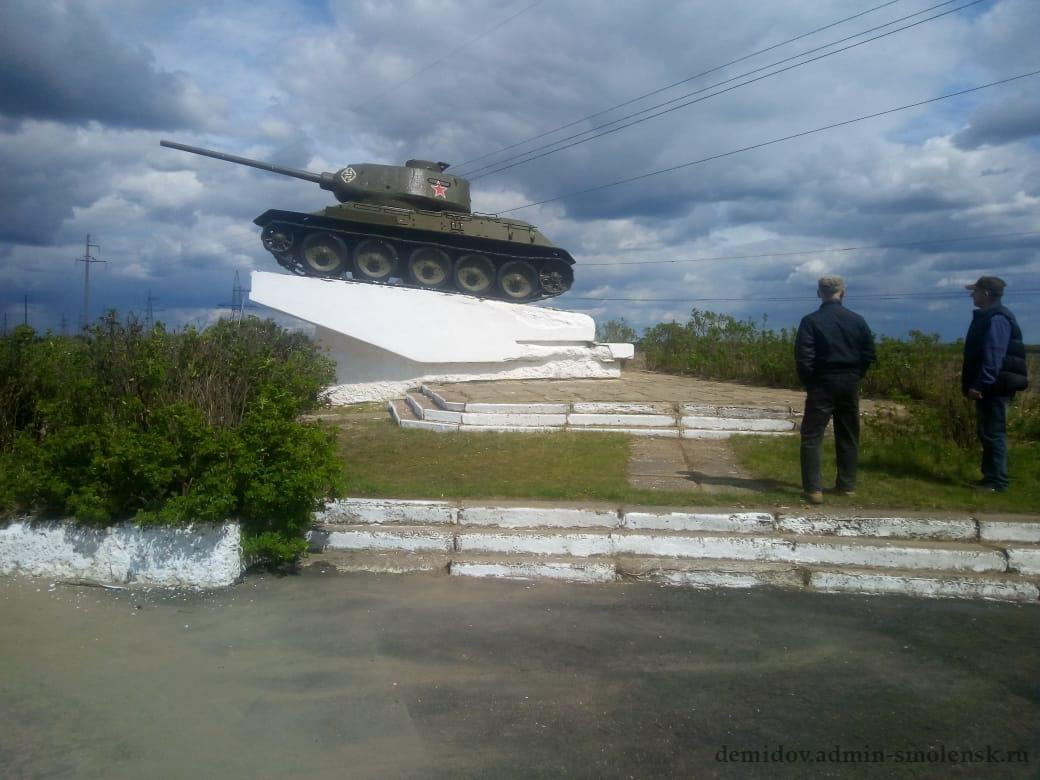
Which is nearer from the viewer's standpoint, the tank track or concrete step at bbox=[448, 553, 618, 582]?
concrete step at bbox=[448, 553, 618, 582]

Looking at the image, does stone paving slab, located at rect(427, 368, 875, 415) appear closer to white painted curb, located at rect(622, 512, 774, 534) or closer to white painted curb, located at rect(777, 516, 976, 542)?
white painted curb, located at rect(777, 516, 976, 542)

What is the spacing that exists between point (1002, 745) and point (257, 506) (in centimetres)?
394

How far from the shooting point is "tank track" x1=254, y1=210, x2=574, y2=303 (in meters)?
15.4

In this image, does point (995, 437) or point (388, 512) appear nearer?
point (388, 512)

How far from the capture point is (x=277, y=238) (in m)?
15.4

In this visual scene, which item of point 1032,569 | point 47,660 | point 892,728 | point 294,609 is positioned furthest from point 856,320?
point 47,660

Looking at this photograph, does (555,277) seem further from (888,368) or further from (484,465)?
(484,465)

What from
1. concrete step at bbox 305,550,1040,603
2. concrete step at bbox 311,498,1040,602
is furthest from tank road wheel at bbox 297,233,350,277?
concrete step at bbox 305,550,1040,603

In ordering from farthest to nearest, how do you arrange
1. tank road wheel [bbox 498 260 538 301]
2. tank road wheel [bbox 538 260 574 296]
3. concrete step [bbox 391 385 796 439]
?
tank road wheel [bbox 538 260 574 296], tank road wheel [bbox 498 260 538 301], concrete step [bbox 391 385 796 439]

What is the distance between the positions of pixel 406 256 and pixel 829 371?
11274mm

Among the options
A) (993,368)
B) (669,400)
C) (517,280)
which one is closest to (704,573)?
(993,368)

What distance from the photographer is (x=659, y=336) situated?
1700 cm

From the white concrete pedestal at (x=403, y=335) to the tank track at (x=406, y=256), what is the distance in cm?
301

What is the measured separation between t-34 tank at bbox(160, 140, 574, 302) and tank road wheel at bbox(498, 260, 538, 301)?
0.07 ft
